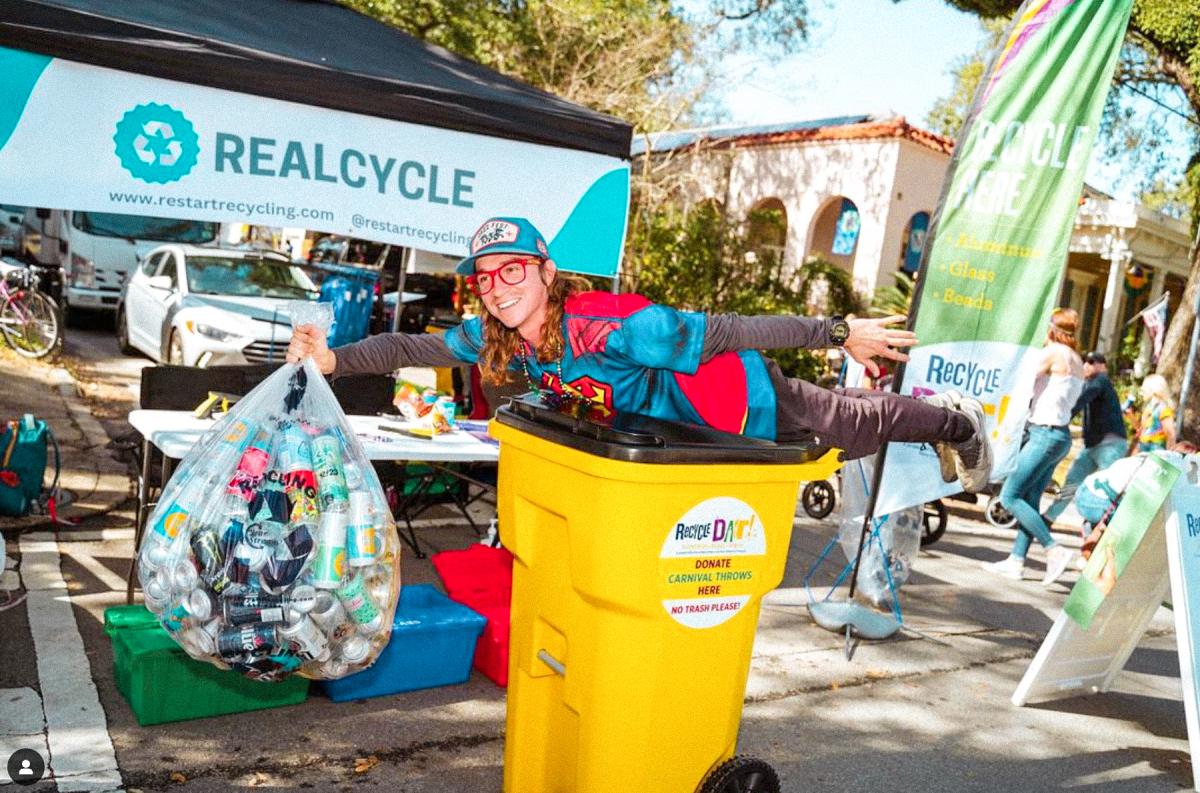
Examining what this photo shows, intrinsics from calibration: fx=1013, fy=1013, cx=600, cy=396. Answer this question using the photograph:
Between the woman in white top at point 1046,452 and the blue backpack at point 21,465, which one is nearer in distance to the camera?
the blue backpack at point 21,465

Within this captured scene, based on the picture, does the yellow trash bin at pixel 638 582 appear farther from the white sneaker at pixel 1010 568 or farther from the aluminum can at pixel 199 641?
the white sneaker at pixel 1010 568

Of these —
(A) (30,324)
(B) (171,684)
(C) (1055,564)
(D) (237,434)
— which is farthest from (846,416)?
(A) (30,324)

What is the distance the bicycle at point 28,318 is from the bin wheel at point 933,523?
883 centimetres

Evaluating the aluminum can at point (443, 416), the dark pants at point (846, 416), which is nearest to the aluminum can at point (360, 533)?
the dark pants at point (846, 416)

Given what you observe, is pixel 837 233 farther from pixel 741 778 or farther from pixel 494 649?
pixel 741 778

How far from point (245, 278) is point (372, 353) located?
8807 mm

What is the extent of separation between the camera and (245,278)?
37.4 ft

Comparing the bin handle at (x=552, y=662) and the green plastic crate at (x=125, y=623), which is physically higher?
the bin handle at (x=552, y=662)

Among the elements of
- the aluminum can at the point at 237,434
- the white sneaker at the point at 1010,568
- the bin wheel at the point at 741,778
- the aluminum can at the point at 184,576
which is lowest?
the white sneaker at the point at 1010,568

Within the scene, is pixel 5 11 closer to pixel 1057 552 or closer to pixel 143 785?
pixel 143 785

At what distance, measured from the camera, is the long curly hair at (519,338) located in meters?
2.94

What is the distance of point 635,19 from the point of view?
15047mm

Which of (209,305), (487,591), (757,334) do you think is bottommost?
(487,591)

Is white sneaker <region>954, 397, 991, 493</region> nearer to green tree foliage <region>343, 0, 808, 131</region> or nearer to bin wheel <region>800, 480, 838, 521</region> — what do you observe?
bin wheel <region>800, 480, 838, 521</region>
